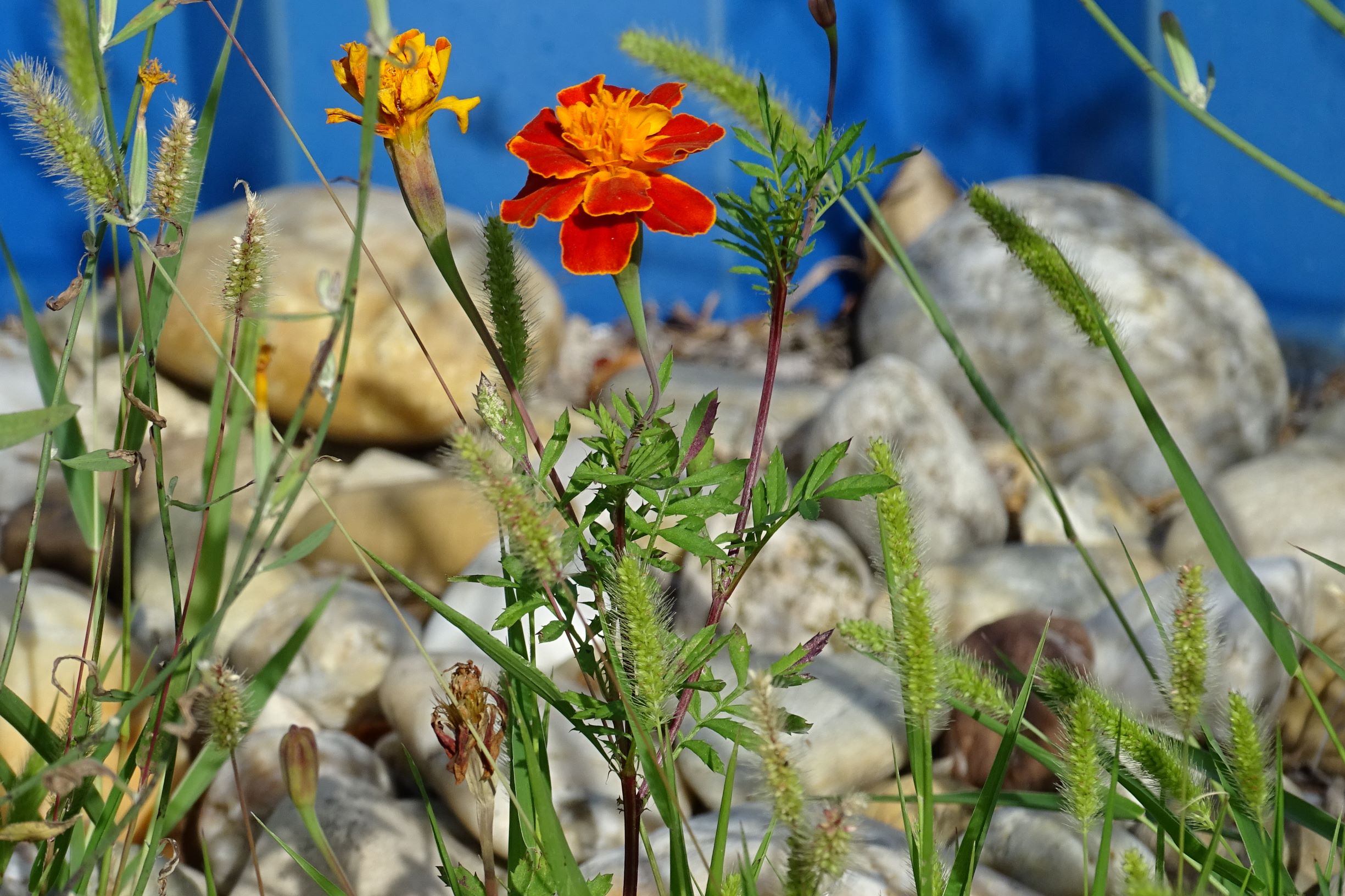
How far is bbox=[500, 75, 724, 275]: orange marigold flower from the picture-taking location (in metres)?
0.51

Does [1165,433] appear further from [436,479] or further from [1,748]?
[436,479]

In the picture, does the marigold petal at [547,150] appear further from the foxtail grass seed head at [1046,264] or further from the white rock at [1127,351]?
the white rock at [1127,351]

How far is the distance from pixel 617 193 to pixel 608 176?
2cm

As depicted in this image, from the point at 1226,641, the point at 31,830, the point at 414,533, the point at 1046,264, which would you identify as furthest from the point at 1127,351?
the point at 31,830

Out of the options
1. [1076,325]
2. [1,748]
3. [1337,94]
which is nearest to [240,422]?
[1076,325]

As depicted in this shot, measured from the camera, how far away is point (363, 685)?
1487 mm

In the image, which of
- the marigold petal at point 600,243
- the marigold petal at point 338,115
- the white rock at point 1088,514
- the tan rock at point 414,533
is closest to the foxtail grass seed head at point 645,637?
the marigold petal at point 600,243

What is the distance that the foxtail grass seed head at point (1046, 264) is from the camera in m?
0.65

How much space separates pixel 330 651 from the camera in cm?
147

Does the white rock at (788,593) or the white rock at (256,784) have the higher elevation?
the white rock at (256,784)

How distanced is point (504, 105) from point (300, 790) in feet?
8.60

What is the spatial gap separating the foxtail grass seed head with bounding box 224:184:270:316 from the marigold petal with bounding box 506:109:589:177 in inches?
4.7

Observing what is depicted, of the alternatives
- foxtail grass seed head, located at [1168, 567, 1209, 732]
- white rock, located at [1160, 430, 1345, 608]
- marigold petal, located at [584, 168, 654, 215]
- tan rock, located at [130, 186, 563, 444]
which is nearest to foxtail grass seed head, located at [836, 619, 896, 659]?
foxtail grass seed head, located at [1168, 567, 1209, 732]

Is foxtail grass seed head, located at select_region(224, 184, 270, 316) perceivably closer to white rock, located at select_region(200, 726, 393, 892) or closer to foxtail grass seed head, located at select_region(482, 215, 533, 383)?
foxtail grass seed head, located at select_region(482, 215, 533, 383)
